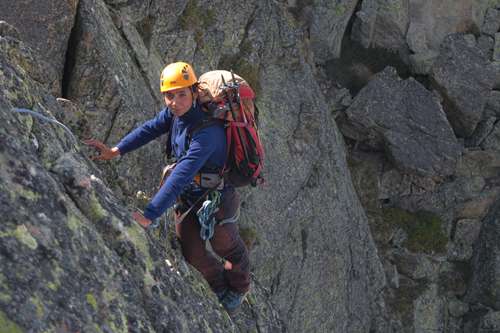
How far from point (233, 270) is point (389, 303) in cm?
2565

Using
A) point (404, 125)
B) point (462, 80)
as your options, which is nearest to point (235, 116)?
point (404, 125)

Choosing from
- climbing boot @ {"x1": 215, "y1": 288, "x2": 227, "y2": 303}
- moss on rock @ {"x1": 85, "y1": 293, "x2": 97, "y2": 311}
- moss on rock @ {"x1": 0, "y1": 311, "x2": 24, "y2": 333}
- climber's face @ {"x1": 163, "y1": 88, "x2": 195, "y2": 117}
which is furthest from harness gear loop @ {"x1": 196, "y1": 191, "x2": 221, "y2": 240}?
moss on rock @ {"x1": 0, "y1": 311, "x2": 24, "y2": 333}

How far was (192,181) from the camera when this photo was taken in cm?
1040

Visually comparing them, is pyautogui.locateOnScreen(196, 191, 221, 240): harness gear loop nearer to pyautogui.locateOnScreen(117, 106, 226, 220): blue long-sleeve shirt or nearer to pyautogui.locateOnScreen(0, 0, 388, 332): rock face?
pyautogui.locateOnScreen(117, 106, 226, 220): blue long-sleeve shirt

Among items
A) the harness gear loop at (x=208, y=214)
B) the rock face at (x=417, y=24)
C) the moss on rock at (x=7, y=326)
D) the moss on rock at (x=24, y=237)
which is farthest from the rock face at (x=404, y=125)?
the moss on rock at (x=7, y=326)

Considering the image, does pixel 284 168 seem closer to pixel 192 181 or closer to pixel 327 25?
pixel 327 25

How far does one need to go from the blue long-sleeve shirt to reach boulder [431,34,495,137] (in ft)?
99.9

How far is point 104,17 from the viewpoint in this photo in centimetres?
1555

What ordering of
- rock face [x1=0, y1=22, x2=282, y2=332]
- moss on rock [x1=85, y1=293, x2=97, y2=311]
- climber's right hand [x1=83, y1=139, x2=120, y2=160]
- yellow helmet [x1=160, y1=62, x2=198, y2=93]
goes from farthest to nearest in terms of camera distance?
climber's right hand [x1=83, y1=139, x2=120, y2=160] → yellow helmet [x1=160, y1=62, x2=198, y2=93] → moss on rock [x1=85, y1=293, x2=97, y2=311] → rock face [x1=0, y1=22, x2=282, y2=332]

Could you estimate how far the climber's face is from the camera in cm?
945

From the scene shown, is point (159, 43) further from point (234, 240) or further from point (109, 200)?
point (109, 200)

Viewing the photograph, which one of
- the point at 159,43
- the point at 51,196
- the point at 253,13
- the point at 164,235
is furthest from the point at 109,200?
the point at 253,13

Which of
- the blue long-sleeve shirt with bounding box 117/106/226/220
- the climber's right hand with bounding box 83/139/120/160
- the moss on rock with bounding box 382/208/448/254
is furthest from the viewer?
the moss on rock with bounding box 382/208/448/254

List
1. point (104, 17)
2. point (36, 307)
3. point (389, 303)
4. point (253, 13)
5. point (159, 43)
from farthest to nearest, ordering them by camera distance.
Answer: point (389, 303) → point (253, 13) → point (159, 43) → point (104, 17) → point (36, 307)
